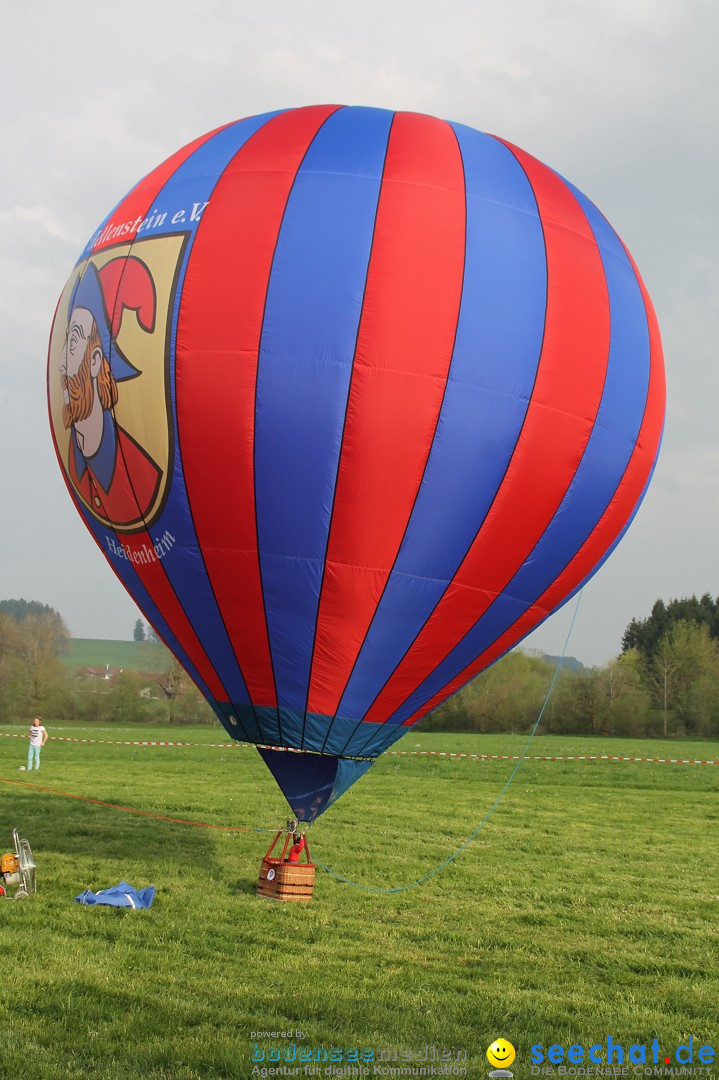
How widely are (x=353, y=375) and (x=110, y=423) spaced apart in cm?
247

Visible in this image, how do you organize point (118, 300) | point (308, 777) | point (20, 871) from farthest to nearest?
point (118, 300) < point (308, 777) < point (20, 871)

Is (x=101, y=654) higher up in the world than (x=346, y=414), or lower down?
higher up

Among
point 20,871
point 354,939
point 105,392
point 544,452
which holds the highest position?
point 105,392

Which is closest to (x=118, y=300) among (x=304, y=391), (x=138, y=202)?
(x=138, y=202)

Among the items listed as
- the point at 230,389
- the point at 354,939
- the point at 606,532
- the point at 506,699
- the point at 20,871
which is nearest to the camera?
the point at 354,939

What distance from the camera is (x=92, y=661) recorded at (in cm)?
12331

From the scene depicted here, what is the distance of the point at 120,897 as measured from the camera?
886cm

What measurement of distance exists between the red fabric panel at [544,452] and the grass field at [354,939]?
2.12 meters

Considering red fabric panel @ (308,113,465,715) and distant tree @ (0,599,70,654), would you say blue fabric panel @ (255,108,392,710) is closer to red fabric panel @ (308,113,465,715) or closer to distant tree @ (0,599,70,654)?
red fabric panel @ (308,113,465,715)

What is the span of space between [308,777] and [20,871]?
2.64m

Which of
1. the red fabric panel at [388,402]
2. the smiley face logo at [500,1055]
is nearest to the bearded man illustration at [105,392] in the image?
the red fabric panel at [388,402]

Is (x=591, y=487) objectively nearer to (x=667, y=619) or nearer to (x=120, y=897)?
(x=120, y=897)

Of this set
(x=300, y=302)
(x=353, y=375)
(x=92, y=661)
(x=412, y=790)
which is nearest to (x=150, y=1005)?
(x=353, y=375)

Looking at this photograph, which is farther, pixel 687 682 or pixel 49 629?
pixel 49 629
